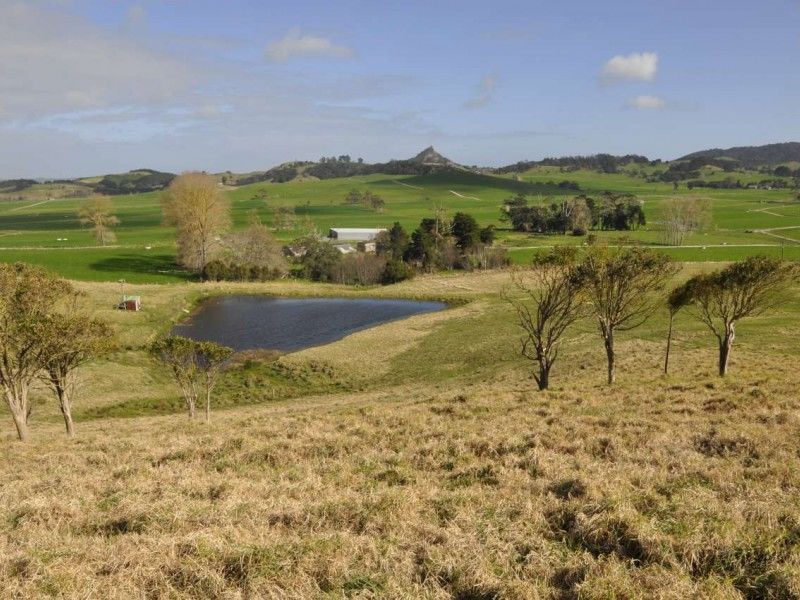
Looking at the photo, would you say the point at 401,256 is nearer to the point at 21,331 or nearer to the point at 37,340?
the point at 37,340

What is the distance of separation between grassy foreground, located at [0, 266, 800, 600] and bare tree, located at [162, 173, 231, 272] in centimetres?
7501

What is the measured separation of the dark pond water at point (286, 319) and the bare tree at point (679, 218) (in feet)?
234

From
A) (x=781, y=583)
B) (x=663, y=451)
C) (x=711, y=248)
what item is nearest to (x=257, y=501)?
(x=781, y=583)

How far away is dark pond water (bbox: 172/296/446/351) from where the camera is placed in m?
59.4

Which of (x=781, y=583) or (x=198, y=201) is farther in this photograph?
(x=198, y=201)

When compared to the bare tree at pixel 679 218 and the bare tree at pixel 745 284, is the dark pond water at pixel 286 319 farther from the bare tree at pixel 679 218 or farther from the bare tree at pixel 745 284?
the bare tree at pixel 679 218

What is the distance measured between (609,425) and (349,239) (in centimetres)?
12358

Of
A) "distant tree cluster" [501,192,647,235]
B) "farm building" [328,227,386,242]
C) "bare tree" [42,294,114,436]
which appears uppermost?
"distant tree cluster" [501,192,647,235]

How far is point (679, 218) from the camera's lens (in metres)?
120

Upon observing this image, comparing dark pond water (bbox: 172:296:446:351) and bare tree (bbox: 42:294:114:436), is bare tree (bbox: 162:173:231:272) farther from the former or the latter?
bare tree (bbox: 42:294:114:436)

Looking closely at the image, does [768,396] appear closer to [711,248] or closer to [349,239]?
[711,248]

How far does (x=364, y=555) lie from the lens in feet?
25.0

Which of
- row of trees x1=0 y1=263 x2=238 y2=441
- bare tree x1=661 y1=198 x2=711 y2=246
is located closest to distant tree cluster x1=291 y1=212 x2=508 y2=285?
bare tree x1=661 y1=198 x2=711 y2=246

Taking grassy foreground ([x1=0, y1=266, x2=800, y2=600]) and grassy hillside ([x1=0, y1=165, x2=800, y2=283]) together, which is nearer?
grassy foreground ([x1=0, y1=266, x2=800, y2=600])
